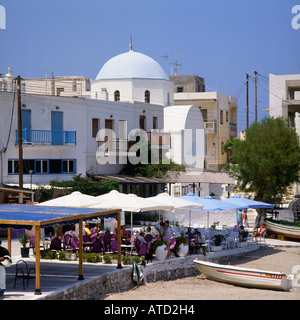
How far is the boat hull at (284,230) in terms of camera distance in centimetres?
3400

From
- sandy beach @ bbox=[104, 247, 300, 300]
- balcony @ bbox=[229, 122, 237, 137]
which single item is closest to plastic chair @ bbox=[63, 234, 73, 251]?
sandy beach @ bbox=[104, 247, 300, 300]

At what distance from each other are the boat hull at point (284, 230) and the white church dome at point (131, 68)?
796 inches

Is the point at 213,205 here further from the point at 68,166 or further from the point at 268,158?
the point at 68,166

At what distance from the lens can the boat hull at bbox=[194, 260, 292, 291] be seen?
2258 cm

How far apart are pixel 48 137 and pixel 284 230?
49.9 feet

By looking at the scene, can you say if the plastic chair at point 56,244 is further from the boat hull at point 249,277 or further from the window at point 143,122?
the window at point 143,122

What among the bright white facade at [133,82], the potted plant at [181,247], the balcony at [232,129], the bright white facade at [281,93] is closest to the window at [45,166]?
the bright white facade at [133,82]

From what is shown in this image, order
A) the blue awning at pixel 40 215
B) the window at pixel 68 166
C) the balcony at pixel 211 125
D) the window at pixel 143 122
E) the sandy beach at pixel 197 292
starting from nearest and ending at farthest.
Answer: the blue awning at pixel 40 215, the sandy beach at pixel 197 292, the window at pixel 68 166, the window at pixel 143 122, the balcony at pixel 211 125

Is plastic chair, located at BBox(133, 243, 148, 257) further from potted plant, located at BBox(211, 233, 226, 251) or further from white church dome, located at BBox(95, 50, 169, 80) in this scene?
white church dome, located at BBox(95, 50, 169, 80)

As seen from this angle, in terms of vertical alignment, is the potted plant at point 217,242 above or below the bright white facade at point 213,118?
below

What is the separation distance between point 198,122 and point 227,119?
15.6 meters
